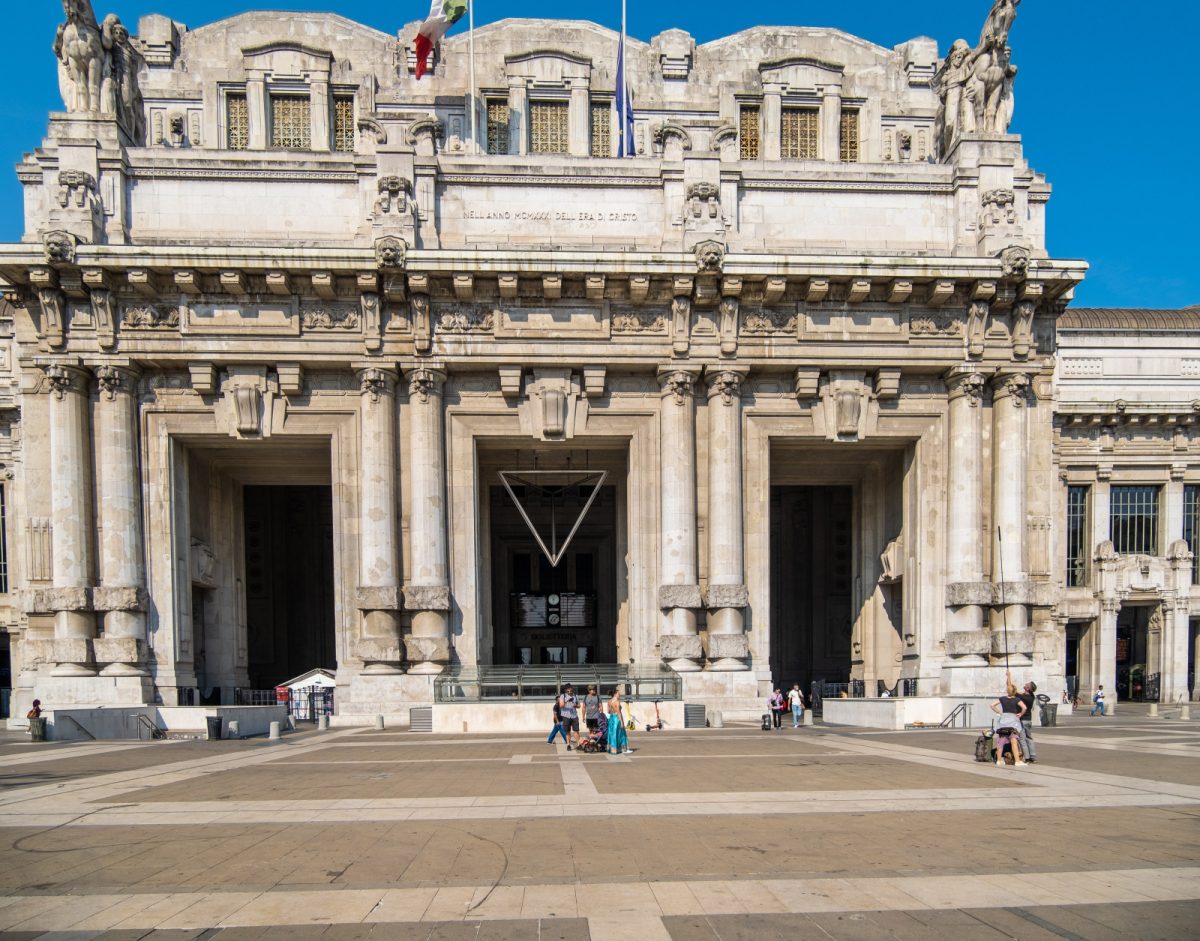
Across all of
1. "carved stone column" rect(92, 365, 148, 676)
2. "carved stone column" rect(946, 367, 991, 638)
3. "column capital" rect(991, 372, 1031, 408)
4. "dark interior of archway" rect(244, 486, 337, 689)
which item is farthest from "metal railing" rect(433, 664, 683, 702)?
"dark interior of archway" rect(244, 486, 337, 689)

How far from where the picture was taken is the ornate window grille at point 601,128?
39281mm

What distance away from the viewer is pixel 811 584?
49.0 m

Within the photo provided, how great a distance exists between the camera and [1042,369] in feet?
107

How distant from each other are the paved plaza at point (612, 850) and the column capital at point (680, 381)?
15305 millimetres

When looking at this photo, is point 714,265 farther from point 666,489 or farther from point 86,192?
point 86,192

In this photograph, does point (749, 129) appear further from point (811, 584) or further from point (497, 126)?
point (811, 584)

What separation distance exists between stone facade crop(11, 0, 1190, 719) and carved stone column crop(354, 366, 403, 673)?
0.30 feet

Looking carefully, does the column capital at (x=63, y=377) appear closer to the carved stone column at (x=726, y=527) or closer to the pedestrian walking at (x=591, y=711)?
the pedestrian walking at (x=591, y=711)

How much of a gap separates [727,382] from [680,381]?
1.57 meters

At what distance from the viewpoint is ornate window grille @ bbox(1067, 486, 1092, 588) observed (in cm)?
4647

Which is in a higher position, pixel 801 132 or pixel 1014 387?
pixel 801 132

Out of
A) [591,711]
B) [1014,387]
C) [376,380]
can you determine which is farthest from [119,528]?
[1014,387]

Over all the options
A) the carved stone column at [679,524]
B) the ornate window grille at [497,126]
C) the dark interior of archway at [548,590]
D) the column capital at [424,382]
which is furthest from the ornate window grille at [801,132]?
the column capital at [424,382]

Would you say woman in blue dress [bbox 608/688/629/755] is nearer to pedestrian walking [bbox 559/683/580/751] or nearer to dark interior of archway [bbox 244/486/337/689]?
pedestrian walking [bbox 559/683/580/751]
